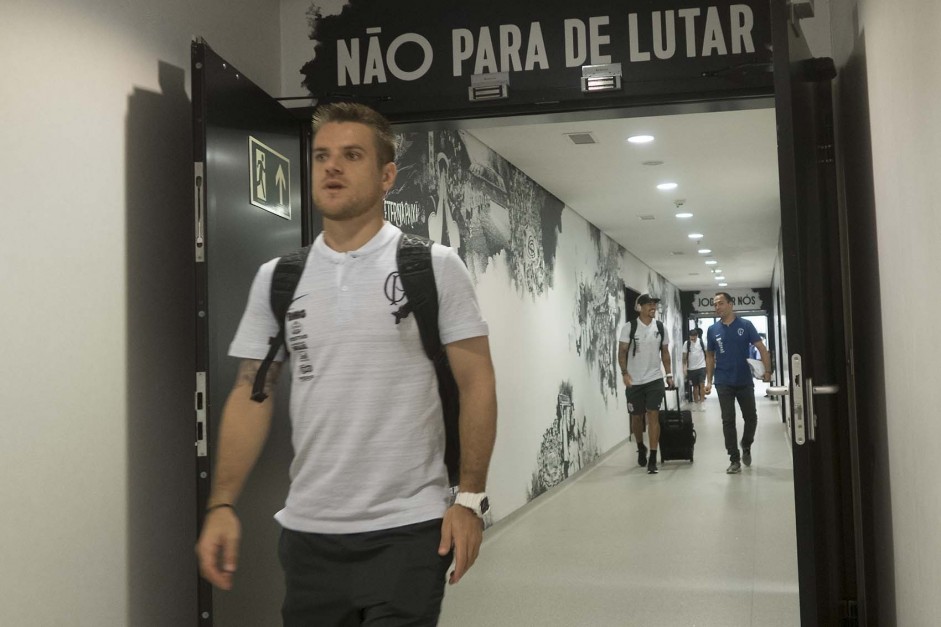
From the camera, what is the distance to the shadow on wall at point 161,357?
2805mm

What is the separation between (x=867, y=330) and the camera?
3021 millimetres

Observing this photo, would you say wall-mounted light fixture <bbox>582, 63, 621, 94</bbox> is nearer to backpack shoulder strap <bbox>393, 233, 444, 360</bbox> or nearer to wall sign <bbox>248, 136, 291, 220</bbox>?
wall sign <bbox>248, 136, 291, 220</bbox>

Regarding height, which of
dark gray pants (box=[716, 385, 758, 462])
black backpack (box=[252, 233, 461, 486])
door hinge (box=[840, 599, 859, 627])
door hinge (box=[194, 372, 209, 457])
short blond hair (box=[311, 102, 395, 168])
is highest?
short blond hair (box=[311, 102, 395, 168])

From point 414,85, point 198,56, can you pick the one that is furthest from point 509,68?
point 198,56

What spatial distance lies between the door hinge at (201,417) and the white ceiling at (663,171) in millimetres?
1856

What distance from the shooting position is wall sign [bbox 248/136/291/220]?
3.26 metres

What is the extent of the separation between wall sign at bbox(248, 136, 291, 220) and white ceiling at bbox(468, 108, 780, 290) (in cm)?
103

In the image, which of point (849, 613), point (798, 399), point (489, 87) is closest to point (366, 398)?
point (798, 399)

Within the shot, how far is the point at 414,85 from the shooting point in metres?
3.51

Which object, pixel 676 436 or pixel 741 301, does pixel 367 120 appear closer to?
pixel 676 436

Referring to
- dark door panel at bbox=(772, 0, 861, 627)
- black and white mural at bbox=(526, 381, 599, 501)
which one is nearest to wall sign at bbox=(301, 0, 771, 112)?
dark door panel at bbox=(772, 0, 861, 627)

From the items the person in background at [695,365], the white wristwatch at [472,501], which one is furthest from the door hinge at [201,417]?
the person in background at [695,365]

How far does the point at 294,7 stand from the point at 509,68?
0.97 meters

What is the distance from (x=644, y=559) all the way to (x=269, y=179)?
3.01m
